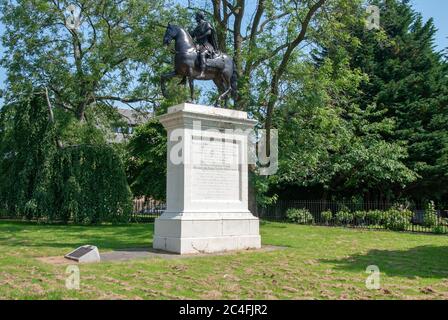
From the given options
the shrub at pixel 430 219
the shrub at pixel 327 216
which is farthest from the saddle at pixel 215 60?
the shrub at pixel 327 216

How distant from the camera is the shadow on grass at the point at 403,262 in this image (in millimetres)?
9047

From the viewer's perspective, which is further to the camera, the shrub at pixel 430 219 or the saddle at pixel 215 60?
the shrub at pixel 430 219

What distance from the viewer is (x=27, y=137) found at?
24.4 m

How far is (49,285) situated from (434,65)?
98.2 ft

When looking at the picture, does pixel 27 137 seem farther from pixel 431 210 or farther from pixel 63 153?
pixel 431 210

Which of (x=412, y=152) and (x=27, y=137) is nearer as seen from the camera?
(x=27, y=137)

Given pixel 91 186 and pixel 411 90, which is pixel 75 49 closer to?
pixel 91 186

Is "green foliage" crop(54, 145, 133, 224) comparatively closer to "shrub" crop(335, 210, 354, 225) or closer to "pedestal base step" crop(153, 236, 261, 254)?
"shrub" crop(335, 210, 354, 225)

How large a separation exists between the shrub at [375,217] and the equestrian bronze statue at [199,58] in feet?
40.0

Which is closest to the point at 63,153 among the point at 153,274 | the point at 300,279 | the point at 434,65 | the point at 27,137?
the point at 27,137

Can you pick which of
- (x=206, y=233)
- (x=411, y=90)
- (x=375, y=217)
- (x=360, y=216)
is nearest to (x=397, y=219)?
(x=375, y=217)

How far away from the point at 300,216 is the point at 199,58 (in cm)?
1558

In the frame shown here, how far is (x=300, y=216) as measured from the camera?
1045 inches

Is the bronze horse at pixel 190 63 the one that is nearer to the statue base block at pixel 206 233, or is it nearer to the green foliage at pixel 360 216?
the statue base block at pixel 206 233
